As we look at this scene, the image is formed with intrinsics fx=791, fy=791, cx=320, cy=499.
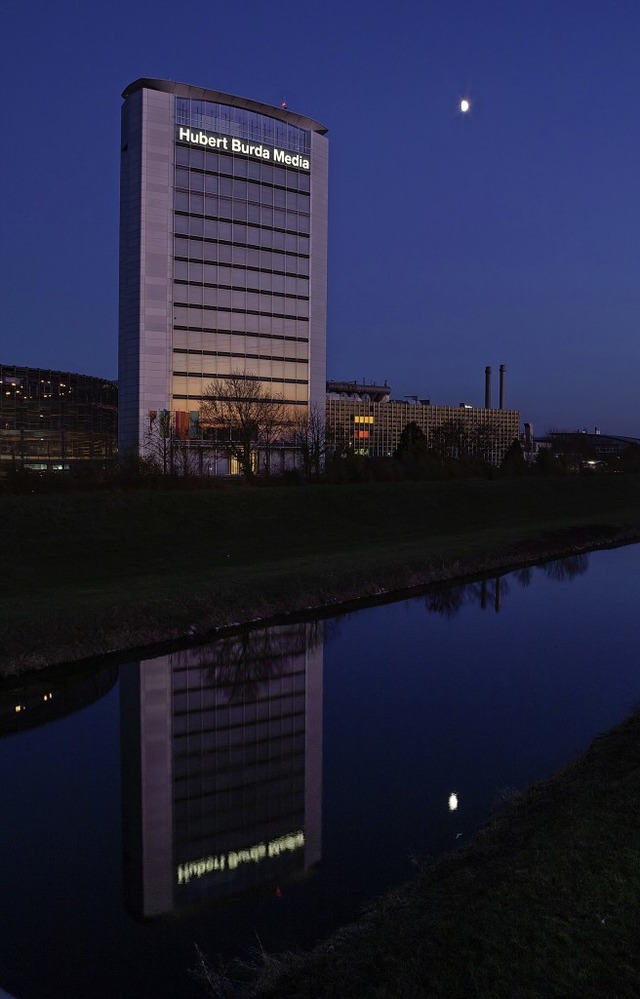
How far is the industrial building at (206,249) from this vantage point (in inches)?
3531

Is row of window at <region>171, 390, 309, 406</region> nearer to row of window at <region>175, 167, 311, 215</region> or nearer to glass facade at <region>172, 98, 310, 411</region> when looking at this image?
glass facade at <region>172, 98, 310, 411</region>

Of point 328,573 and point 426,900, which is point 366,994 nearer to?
point 426,900

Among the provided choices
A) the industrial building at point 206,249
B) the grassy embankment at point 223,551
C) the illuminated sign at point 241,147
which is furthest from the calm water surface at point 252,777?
the illuminated sign at point 241,147

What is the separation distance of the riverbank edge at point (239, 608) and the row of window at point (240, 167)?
68.5 meters

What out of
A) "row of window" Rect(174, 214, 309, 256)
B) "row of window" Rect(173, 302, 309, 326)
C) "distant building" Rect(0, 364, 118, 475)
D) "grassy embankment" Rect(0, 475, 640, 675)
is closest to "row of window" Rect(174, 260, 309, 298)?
"row of window" Rect(173, 302, 309, 326)

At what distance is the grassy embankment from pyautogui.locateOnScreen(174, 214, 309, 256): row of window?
158 ft

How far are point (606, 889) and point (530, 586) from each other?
2670 centimetres

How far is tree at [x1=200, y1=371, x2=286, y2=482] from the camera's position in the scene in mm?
64938

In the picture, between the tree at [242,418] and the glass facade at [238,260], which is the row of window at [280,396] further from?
the tree at [242,418]

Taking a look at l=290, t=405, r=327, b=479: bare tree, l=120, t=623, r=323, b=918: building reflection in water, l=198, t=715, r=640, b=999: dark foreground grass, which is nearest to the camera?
l=198, t=715, r=640, b=999: dark foreground grass

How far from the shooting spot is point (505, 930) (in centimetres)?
668

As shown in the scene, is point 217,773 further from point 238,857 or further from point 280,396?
point 280,396

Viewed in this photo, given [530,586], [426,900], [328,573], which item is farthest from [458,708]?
[530,586]

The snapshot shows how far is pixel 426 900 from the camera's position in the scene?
7.79 metres
